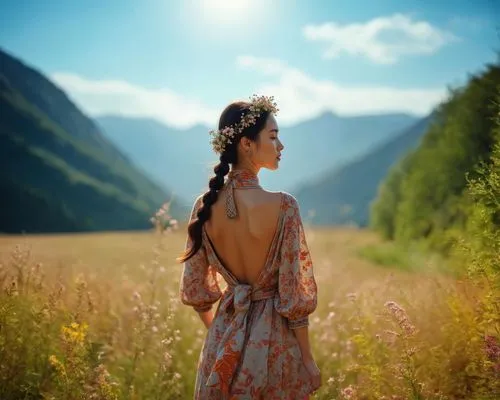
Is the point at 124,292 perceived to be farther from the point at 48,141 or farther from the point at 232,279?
the point at 48,141

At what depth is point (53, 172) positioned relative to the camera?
4815 inches

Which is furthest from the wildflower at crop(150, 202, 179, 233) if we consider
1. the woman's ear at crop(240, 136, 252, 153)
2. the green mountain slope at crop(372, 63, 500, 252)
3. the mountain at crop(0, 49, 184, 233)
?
the mountain at crop(0, 49, 184, 233)

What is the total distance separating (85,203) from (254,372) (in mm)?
125068

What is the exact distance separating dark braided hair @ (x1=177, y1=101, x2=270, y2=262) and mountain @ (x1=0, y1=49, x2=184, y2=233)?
88.0 meters

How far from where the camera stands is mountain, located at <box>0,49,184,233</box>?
324 ft

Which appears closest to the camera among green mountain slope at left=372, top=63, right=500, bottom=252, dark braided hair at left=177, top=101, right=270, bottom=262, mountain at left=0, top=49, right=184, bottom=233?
dark braided hair at left=177, top=101, right=270, bottom=262

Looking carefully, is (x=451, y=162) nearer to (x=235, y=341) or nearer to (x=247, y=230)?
(x=247, y=230)

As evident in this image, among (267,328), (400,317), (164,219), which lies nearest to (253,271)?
(267,328)

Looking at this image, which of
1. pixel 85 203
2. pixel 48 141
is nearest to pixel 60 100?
pixel 48 141

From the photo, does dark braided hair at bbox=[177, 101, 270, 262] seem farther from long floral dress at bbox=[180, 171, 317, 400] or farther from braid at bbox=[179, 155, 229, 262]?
long floral dress at bbox=[180, 171, 317, 400]

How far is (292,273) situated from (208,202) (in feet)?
2.31

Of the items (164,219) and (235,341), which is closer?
(235,341)

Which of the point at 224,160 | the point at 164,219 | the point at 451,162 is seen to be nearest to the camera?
the point at 224,160

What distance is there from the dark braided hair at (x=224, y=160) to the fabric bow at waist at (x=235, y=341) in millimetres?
468
